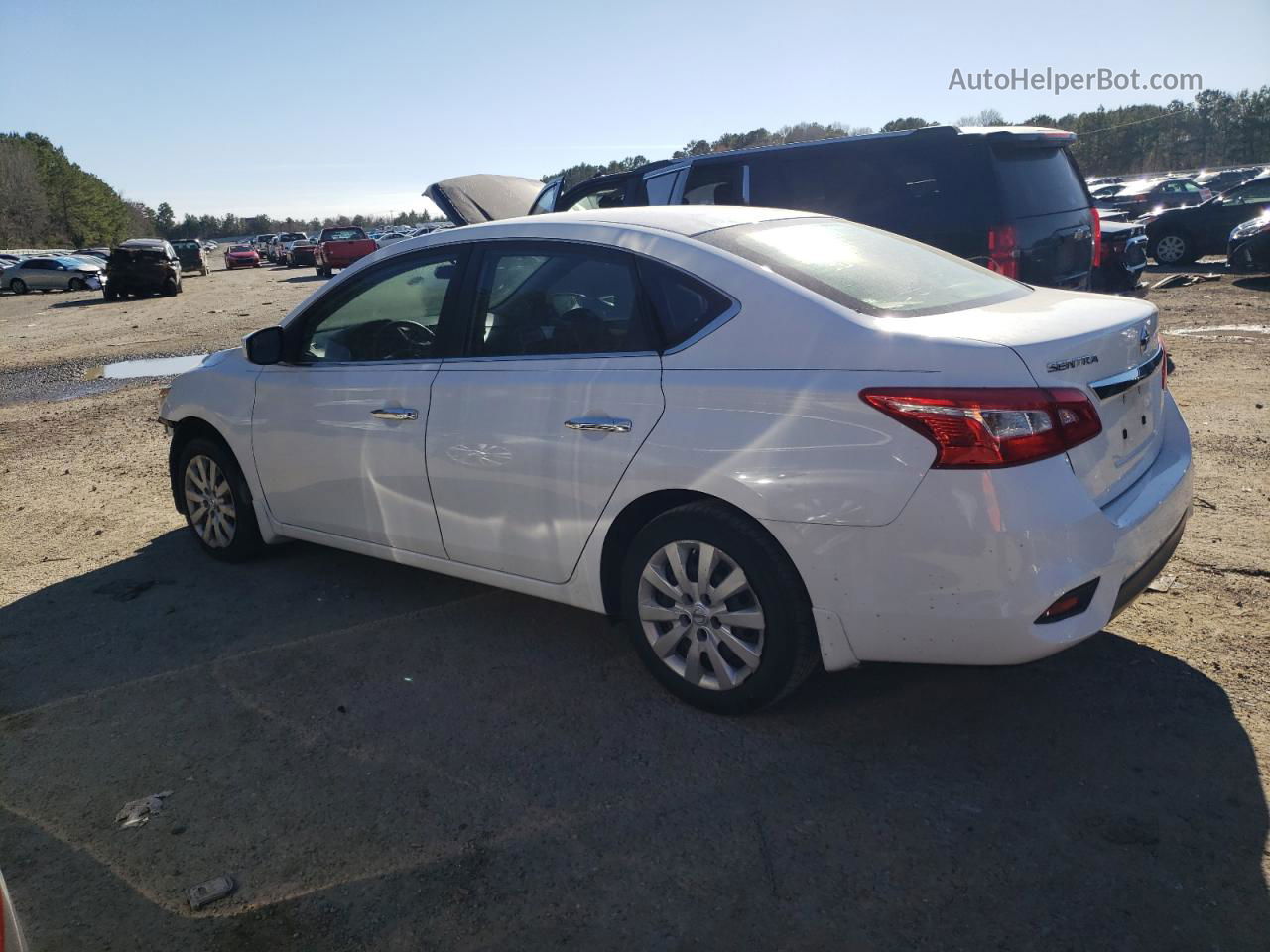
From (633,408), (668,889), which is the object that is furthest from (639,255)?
(668,889)

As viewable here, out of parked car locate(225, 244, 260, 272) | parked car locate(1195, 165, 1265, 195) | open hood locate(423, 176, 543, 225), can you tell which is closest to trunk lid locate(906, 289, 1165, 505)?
open hood locate(423, 176, 543, 225)

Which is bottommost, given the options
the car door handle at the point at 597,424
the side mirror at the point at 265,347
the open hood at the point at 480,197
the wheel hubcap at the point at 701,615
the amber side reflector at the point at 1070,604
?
the wheel hubcap at the point at 701,615

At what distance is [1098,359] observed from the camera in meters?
2.99

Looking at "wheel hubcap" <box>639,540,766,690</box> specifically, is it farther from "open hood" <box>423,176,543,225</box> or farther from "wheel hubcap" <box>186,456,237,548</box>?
"open hood" <box>423,176,543,225</box>

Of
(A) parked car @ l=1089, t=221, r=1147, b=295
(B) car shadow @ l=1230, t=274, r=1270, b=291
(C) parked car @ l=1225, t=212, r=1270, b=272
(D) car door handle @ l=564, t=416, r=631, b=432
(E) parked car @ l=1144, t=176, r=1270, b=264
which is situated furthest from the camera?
(E) parked car @ l=1144, t=176, r=1270, b=264

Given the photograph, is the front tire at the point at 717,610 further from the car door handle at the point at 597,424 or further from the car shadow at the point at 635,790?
the car door handle at the point at 597,424

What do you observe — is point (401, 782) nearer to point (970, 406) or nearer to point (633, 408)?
point (633, 408)

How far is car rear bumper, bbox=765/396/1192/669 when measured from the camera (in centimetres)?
274

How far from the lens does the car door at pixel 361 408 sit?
4.13 meters

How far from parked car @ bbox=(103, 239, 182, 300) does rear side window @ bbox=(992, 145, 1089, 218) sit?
29475 millimetres

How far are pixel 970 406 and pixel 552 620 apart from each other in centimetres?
228

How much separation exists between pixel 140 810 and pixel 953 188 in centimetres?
576

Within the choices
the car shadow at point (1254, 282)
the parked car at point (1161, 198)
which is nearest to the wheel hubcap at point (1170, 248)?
the car shadow at point (1254, 282)

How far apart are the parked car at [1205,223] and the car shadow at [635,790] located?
18.0m
